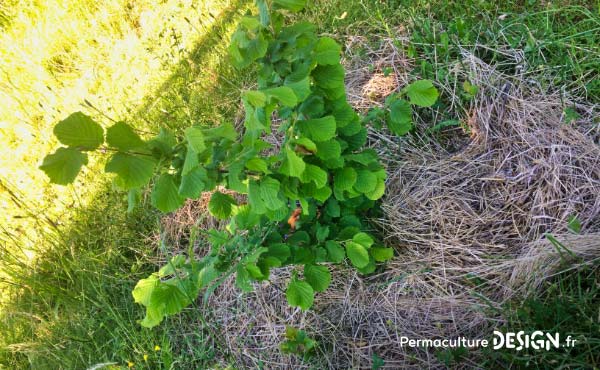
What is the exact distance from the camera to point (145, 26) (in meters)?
3.68

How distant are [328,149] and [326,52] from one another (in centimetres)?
29

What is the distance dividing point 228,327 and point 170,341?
0.30 metres

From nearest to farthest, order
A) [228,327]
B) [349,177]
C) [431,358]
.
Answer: [349,177] < [431,358] < [228,327]

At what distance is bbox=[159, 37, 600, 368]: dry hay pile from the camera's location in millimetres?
1795

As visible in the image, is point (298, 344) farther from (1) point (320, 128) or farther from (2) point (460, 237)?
(1) point (320, 128)

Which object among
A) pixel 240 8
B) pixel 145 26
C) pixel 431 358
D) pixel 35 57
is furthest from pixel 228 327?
pixel 35 57

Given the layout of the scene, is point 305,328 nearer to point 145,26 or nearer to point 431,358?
point 431,358

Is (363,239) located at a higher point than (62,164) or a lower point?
lower

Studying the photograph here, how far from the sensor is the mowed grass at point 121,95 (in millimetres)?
2277

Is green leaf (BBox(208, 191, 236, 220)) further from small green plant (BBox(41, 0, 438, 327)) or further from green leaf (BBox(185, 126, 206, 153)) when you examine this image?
green leaf (BBox(185, 126, 206, 153))

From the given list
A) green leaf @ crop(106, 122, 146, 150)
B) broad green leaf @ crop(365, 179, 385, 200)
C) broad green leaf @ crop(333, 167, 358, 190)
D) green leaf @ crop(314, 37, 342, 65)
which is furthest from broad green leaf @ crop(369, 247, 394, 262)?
green leaf @ crop(106, 122, 146, 150)

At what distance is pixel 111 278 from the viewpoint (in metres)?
2.68

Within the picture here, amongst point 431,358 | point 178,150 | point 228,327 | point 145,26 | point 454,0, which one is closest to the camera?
point 178,150

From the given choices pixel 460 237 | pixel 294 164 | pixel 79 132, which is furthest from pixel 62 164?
pixel 460 237
